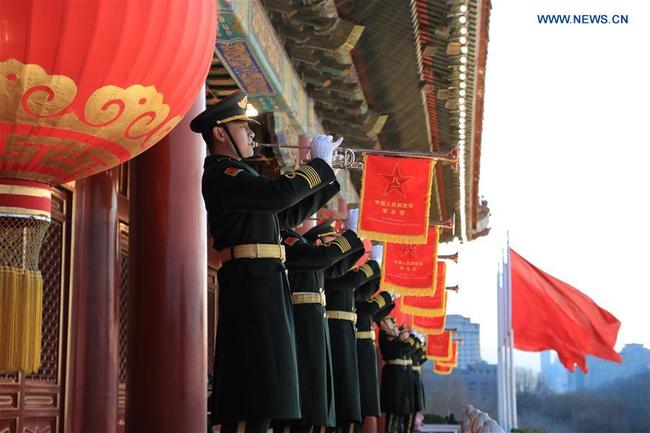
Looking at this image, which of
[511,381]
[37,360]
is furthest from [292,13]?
[511,381]

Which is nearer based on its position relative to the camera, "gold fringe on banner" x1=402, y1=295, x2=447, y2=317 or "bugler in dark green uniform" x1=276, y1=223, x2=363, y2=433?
"bugler in dark green uniform" x1=276, y1=223, x2=363, y2=433

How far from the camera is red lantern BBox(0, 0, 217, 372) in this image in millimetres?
2455

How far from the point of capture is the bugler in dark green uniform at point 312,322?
15.4 ft

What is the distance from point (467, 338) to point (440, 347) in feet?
92.4

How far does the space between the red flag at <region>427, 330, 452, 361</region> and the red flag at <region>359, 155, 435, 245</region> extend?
12959 mm

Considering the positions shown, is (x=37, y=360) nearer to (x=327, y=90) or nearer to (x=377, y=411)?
(x=377, y=411)

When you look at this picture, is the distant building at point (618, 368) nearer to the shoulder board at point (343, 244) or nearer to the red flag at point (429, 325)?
the red flag at point (429, 325)

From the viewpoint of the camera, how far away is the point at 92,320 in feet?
24.7

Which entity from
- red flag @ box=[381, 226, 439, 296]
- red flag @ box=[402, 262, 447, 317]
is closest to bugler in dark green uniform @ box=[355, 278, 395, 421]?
red flag @ box=[381, 226, 439, 296]

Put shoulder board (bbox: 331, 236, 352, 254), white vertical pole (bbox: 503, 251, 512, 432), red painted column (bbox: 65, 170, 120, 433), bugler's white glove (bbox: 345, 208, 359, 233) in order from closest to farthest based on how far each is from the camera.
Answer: shoulder board (bbox: 331, 236, 352, 254) → red painted column (bbox: 65, 170, 120, 433) → bugler's white glove (bbox: 345, 208, 359, 233) → white vertical pole (bbox: 503, 251, 512, 432)

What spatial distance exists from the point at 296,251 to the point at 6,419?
2650 mm

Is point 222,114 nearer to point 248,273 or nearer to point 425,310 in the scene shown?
point 248,273

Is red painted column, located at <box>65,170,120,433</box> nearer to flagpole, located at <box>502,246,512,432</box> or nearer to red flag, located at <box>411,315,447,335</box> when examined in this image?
red flag, located at <box>411,315,447,335</box>

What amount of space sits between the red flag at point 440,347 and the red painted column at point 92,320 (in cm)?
1480
